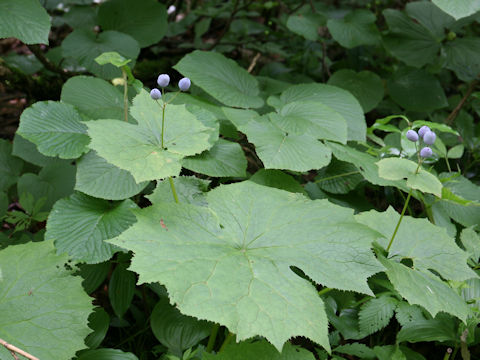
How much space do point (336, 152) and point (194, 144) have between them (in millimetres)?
707

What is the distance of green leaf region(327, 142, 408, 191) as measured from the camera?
158 centimetres

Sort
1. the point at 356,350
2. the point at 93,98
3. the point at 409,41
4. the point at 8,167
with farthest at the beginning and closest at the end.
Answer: the point at 409,41 < the point at 8,167 < the point at 93,98 < the point at 356,350

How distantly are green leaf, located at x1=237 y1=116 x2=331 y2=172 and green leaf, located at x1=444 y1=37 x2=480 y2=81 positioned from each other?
143 centimetres

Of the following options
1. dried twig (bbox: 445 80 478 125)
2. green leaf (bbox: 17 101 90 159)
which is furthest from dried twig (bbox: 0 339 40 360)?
dried twig (bbox: 445 80 478 125)

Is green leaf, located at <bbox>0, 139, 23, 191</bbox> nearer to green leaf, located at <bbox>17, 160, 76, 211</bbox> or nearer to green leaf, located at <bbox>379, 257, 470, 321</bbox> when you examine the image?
green leaf, located at <bbox>17, 160, 76, 211</bbox>

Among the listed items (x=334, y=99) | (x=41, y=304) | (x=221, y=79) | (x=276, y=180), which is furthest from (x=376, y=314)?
(x=221, y=79)

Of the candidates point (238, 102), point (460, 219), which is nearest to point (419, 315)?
point (460, 219)

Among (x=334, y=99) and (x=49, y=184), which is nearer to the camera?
(x=49, y=184)

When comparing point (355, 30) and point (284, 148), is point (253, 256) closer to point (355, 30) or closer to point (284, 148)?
point (284, 148)

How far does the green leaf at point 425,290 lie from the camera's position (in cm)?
104

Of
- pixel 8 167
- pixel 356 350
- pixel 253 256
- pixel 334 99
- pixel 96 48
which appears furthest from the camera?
pixel 96 48

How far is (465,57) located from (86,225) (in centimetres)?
234

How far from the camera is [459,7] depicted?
5.61 feet

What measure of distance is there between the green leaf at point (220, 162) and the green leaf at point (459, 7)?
1071 millimetres
